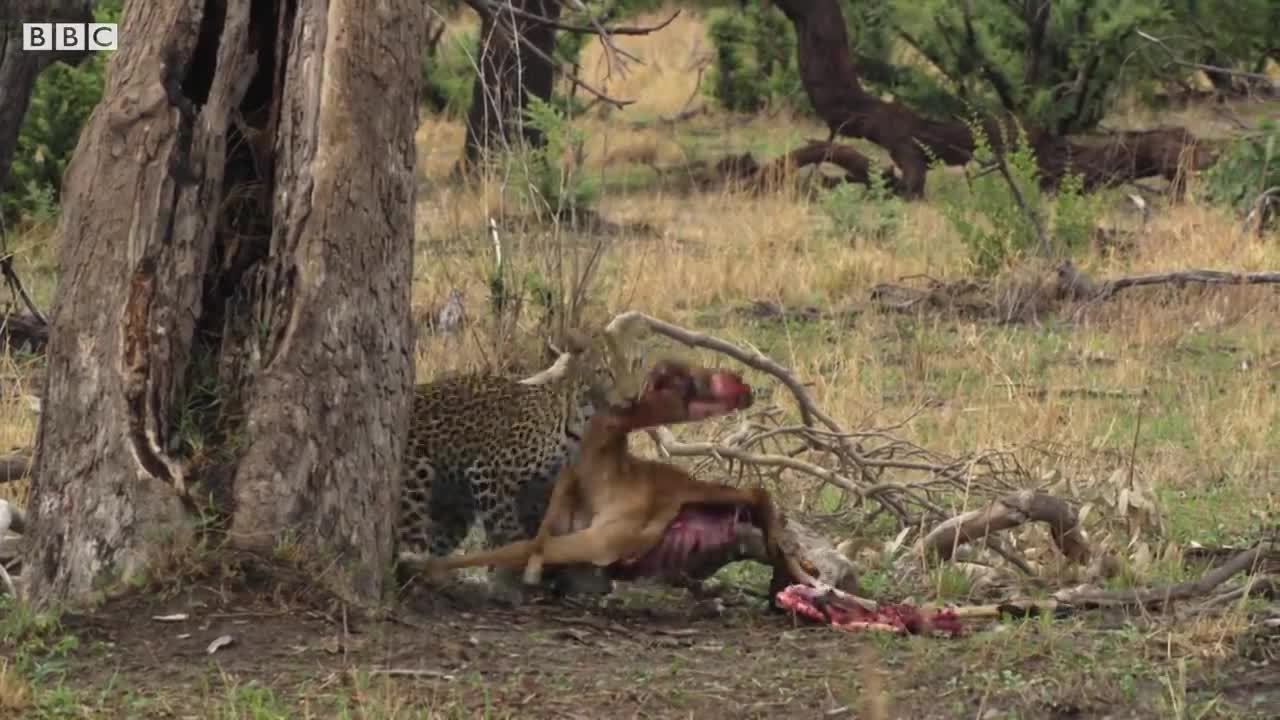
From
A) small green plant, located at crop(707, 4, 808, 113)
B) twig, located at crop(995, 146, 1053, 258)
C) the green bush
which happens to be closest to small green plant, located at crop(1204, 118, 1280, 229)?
twig, located at crop(995, 146, 1053, 258)

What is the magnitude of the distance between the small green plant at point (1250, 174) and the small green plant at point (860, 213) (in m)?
1.65

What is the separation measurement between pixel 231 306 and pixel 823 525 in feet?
6.19

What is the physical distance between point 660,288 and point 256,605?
571 cm

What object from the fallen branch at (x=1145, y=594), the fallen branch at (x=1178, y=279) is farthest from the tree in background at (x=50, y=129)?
the fallen branch at (x=1145, y=594)

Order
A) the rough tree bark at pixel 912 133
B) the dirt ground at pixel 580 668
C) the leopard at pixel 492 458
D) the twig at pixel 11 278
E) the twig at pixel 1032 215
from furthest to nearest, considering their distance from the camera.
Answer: the rough tree bark at pixel 912 133
the twig at pixel 1032 215
the twig at pixel 11 278
the leopard at pixel 492 458
the dirt ground at pixel 580 668

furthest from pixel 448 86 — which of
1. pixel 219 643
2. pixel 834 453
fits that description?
pixel 219 643

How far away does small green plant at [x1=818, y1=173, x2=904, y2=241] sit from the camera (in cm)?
1136

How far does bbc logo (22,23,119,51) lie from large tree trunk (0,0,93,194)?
0.9 inches

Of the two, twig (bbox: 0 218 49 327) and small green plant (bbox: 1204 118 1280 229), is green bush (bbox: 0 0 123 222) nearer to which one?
twig (bbox: 0 218 49 327)

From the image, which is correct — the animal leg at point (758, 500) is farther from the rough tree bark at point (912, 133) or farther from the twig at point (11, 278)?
the rough tree bark at point (912, 133)

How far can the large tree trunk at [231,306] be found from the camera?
4.62m

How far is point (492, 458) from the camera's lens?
532 centimetres

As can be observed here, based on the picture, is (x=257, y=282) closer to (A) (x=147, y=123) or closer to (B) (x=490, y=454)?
(A) (x=147, y=123)

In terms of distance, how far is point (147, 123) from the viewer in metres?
4.74
